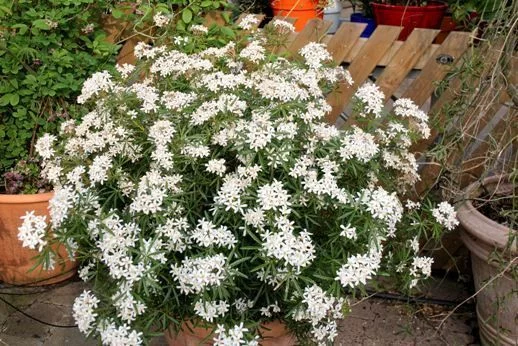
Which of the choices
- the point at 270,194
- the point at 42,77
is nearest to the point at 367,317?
the point at 270,194

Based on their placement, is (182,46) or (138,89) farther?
(182,46)

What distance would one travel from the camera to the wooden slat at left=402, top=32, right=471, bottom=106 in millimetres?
2381

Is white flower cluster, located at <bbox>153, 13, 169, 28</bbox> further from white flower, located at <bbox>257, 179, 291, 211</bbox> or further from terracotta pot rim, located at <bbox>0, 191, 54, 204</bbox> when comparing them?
white flower, located at <bbox>257, 179, 291, 211</bbox>

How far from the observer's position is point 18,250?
261 cm

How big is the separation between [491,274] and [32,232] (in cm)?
153

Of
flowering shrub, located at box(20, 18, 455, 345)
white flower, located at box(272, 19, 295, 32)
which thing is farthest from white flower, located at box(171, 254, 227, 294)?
white flower, located at box(272, 19, 295, 32)

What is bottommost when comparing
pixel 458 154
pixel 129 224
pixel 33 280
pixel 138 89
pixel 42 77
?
pixel 33 280

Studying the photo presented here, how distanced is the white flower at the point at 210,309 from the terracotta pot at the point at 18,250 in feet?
3.54

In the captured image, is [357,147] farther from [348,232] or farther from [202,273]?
[202,273]

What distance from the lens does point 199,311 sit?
1.54m

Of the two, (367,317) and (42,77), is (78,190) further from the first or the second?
(367,317)

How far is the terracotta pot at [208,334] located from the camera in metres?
1.73

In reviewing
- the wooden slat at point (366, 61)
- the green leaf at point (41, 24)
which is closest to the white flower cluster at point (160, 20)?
the green leaf at point (41, 24)

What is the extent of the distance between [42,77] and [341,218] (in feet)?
5.27
